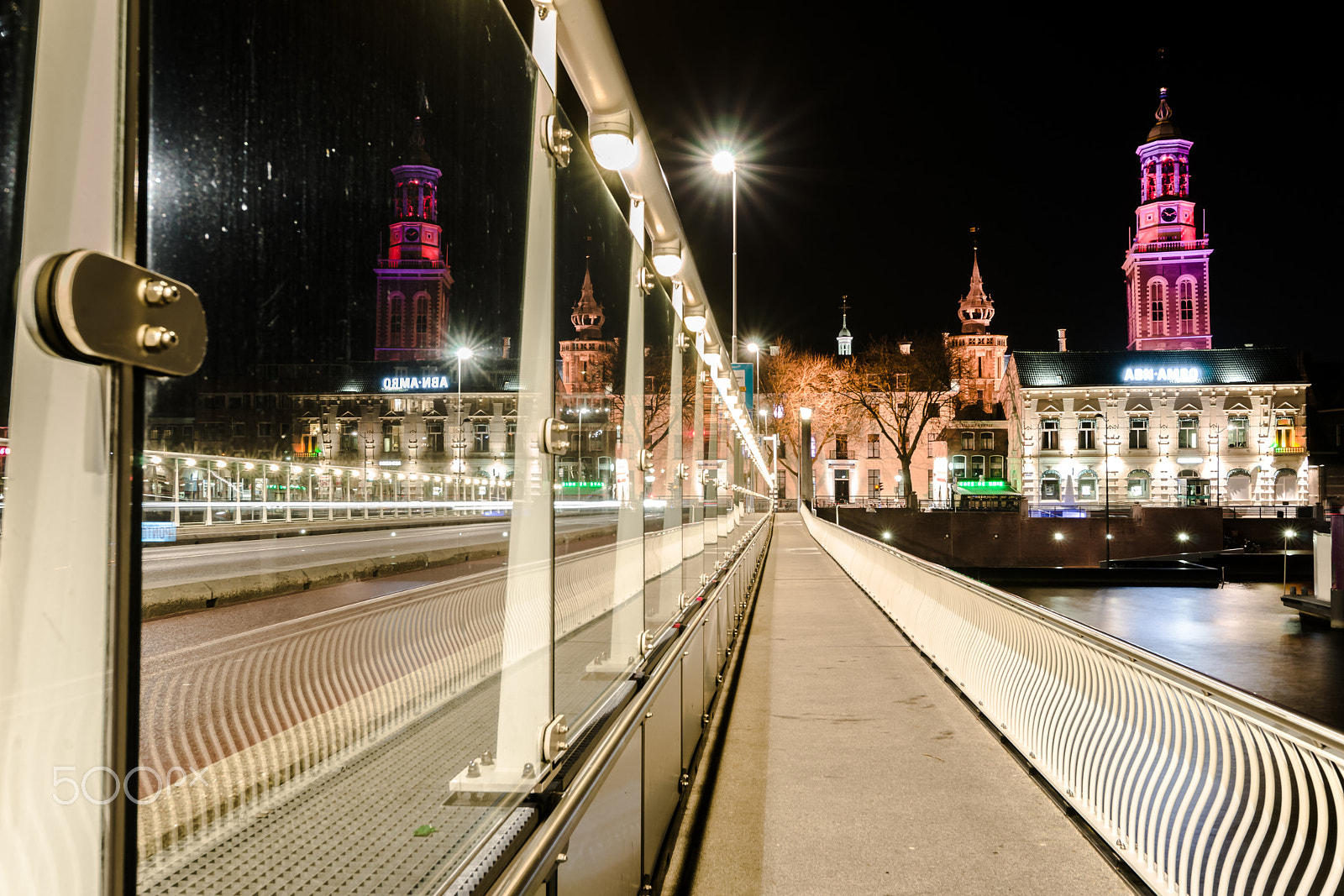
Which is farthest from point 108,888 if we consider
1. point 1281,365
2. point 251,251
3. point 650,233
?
point 1281,365

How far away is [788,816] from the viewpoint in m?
5.30

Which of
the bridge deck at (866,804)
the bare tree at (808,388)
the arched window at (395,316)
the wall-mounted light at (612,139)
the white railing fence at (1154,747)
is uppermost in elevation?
the bare tree at (808,388)

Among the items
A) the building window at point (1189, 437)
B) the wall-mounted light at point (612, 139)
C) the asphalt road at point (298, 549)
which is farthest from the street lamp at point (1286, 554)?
the wall-mounted light at point (612, 139)

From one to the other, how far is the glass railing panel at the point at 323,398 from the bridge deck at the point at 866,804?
1794 millimetres

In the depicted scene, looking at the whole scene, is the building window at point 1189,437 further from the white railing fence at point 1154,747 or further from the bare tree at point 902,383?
the white railing fence at point 1154,747

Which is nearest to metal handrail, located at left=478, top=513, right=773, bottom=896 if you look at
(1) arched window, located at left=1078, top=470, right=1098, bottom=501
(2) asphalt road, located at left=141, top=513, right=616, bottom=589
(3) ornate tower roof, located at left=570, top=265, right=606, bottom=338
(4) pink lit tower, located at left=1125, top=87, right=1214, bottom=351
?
(2) asphalt road, located at left=141, top=513, right=616, bottom=589

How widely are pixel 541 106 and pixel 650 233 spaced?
10.1 ft

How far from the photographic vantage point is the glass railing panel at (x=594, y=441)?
12.2 feet

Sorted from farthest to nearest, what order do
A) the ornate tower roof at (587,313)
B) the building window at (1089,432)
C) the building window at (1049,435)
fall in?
the building window at (1049,435)
the building window at (1089,432)
the ornate tower roof at (587,313)

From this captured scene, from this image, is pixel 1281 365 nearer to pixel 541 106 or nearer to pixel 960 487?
pixel 960 487

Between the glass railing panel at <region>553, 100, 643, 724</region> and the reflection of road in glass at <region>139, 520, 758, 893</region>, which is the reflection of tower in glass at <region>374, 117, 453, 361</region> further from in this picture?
the glass railing panel at <region>553, 100, 643, 724</region>

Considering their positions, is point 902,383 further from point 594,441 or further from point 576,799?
point 576,799

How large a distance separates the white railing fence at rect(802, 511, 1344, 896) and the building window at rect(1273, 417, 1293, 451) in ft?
252

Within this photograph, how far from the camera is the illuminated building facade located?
72750 millimetres
